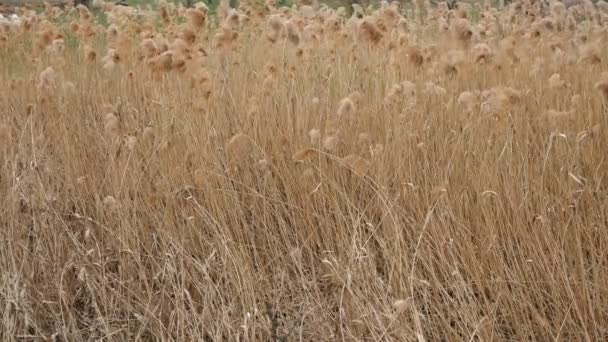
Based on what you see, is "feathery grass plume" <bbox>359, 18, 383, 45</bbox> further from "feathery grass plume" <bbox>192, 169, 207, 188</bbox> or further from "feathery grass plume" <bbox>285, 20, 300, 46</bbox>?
"feathery grass plume" <bbox>192, 169, 207, 188</bbox>

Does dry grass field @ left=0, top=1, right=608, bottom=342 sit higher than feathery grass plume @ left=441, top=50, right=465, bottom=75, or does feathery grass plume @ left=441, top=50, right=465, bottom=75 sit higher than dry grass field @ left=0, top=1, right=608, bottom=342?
feathery grass plume @ left=441, top=50, right=465, bottom=75

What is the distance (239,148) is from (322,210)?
307mm

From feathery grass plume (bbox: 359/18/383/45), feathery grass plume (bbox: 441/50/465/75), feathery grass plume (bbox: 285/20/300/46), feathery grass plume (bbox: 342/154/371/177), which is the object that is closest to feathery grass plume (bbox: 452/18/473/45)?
feathery grass plume (bbox: 441/50/465/75)

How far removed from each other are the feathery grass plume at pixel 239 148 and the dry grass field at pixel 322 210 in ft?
0.03

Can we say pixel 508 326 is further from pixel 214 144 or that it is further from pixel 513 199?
pixel 214 144

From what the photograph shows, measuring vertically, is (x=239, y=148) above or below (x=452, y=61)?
below

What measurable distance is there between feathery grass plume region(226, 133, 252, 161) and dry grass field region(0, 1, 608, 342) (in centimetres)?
1

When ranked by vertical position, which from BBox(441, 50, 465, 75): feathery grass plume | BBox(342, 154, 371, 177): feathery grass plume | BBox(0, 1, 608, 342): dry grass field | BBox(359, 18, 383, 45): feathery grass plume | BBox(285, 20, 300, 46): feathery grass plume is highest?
BBox(359, 18, 383, 45): feathery grass plume

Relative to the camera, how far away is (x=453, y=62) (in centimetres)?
241

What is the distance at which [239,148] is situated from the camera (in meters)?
2.23

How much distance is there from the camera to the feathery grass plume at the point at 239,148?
2.13 m

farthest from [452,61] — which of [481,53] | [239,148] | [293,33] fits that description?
[239,148]

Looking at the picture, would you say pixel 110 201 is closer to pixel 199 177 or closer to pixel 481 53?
pixel 199 177

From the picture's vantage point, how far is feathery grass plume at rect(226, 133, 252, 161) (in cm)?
213
